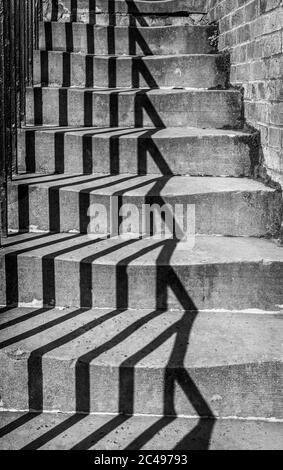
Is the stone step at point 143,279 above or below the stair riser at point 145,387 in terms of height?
above

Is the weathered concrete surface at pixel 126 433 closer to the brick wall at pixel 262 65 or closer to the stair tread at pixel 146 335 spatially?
the stair tread at pixel 146 335

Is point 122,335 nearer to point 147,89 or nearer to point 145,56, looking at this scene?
point 147,89

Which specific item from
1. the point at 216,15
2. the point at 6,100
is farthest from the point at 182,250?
the point at 216,15

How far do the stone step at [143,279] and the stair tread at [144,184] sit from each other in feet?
1.42

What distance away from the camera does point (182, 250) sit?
98.3 inches

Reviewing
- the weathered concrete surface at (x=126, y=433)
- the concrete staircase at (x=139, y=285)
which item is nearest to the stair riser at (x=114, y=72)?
the concrete staircase at (x=139, y=285)

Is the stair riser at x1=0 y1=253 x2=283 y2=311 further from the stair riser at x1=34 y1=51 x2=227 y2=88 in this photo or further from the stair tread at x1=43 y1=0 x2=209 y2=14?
the stair tread at x1=43 y1=0 x2=209 y2=14

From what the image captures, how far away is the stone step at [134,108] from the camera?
3449 mm

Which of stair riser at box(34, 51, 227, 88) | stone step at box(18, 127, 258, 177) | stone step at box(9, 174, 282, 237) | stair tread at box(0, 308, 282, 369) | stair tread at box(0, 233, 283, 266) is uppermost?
stair riser at box(34, 51, 227, 88)

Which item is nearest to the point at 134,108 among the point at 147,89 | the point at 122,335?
the point at 147,89

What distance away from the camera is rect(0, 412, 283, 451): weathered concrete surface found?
5.75 feet

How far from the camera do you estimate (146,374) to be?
1908 mm

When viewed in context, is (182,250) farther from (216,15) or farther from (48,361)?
(216,15)

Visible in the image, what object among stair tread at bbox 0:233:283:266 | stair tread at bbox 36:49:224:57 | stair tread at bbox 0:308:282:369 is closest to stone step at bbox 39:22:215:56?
stair tread at bbox 36:49:224:57
